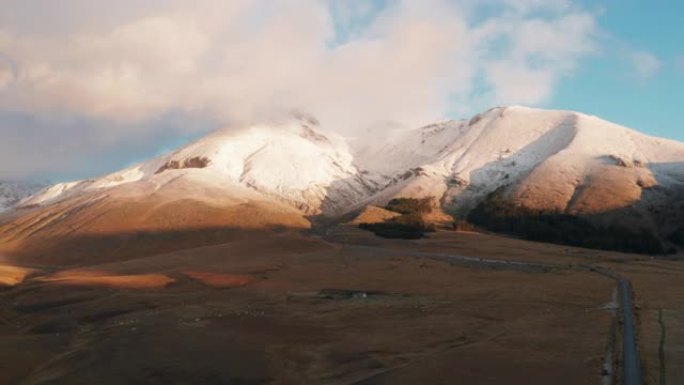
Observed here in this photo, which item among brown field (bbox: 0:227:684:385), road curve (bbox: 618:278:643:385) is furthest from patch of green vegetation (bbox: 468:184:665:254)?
road curve (bbox: 618:278:643:385)

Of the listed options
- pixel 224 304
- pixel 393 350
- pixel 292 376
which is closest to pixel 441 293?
pixel 224 304

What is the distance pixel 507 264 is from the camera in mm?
85125

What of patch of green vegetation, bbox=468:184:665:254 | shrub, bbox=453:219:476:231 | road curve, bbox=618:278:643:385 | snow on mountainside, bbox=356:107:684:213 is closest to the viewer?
road curve, bbox=618:278:643:385

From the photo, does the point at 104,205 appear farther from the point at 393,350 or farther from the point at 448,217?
the point at 393,350

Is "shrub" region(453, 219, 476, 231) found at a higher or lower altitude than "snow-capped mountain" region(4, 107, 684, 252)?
lower

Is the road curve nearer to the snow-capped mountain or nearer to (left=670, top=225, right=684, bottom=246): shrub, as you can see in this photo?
(left=670, top=225, right=684, bottom=246): shrub

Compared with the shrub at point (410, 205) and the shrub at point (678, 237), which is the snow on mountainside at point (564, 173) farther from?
the shrub at point (678, 237)

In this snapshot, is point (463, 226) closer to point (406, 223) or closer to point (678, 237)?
point (406, 223)

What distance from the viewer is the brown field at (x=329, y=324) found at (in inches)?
1143

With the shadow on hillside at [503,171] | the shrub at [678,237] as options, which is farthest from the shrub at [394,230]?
the shrub at [678,237]

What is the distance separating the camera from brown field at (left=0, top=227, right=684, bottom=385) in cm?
2903

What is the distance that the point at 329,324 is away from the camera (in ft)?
138

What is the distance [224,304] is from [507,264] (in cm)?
4452

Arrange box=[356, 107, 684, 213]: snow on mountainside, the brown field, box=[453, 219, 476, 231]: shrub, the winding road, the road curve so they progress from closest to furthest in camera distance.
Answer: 1. the road curve
2. the winding road
3. the brown field
4. box=[453, 219, 476, 231]: shrub
5. box=[356, 107, 684, 213]: snow on mountainside
